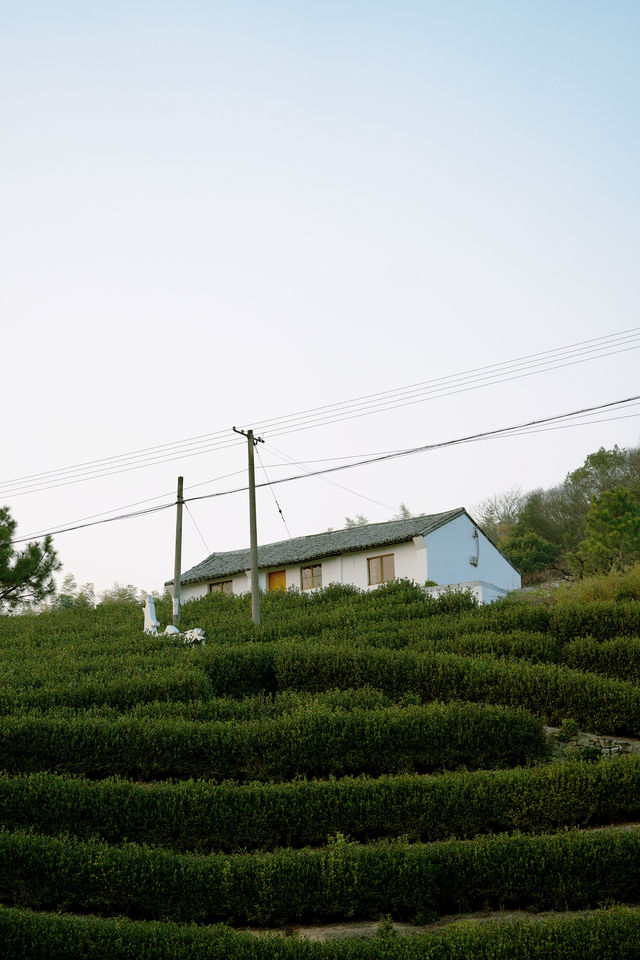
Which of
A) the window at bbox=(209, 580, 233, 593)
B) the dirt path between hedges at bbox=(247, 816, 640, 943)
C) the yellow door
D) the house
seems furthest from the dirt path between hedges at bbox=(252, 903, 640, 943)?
the window at bbox=(209, 580, 233, 593)

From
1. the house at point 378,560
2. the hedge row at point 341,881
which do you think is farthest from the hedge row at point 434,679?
the house at point 378,560

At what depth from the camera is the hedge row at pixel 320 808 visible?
40.5 ft

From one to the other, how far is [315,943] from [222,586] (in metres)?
28.5

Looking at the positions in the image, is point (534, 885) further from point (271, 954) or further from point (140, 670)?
point (140, 670)

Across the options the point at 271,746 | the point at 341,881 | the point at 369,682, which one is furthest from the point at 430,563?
the point at 341,881

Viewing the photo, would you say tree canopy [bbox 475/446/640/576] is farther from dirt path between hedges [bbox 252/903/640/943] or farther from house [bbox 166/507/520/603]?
dirt path between hedges [bbox 252/903/640/943]

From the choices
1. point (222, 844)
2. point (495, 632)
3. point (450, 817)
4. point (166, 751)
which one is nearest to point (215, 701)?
point (166, 751)

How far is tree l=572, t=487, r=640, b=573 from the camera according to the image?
34125 millimetres

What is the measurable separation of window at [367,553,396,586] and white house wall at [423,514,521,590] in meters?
1.67

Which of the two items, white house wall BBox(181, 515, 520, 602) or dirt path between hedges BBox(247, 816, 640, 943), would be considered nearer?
dirt path between hedges BBox(247, 816, 640, 943)

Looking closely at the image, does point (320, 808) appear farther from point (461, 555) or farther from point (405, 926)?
point (461, 555)

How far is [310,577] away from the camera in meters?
35.1

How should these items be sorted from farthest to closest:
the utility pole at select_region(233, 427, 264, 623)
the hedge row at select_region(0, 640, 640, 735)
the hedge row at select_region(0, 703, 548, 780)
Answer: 1. the utility pole at select_region(233, 427, 264, 623)
2. the hedge row at select_region(0, 640, 640, 735)
3. the hedge row at select_region(0, 703, 548, 780)

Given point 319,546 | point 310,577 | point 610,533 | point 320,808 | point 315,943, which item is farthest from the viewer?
point 319,546
